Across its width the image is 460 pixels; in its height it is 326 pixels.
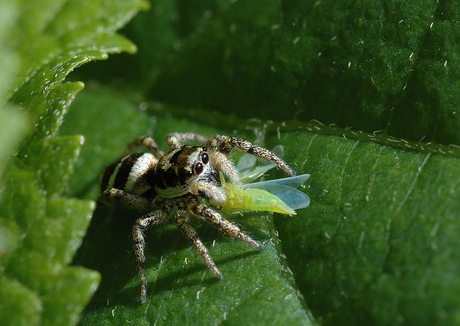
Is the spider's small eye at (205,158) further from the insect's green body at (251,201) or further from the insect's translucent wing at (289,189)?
the insect's translucent wing at (289,189)

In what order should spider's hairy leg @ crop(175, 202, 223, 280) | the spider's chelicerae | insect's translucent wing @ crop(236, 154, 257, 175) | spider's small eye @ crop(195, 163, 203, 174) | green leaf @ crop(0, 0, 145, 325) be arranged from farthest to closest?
1. insect's translucent wing @ crop(236, 154, 257, 175)
2. spider's small eye @ crop(195, 163, 203, 174)
3. the spider's chelicerae
4. spider's hairy leg @ crop(175, 202, 223, 280)
5. green leaf @ crop(0, 0, 145, 325)

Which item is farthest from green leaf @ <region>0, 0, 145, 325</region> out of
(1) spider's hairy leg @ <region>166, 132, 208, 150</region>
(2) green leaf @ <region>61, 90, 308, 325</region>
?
(1) spider's hairy leg @ <region>166, 132, 208, 150</region>

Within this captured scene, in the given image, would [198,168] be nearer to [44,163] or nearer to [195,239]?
[195,239]

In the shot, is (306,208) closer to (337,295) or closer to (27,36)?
(337,295)

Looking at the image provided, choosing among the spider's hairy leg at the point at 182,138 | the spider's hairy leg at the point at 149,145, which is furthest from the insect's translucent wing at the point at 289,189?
the spider's hairy leg at the point at 149,145

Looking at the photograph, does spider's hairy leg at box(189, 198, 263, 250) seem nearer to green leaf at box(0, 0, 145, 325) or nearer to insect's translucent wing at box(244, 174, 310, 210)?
insect's translucent wing at box(244, 174, 310, 210)

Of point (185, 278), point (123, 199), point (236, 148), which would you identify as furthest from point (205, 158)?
point (185, 278)

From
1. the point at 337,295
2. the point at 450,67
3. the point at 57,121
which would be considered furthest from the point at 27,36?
the point at 450,67

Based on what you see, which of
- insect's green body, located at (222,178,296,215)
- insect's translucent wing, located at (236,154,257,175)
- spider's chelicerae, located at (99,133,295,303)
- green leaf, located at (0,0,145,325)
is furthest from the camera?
insect's translucent wing, located at (236,154,257,175)

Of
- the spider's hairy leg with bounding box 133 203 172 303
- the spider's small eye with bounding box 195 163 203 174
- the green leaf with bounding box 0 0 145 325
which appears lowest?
the spider's hairy leg with bounding box 133 203 172 303
